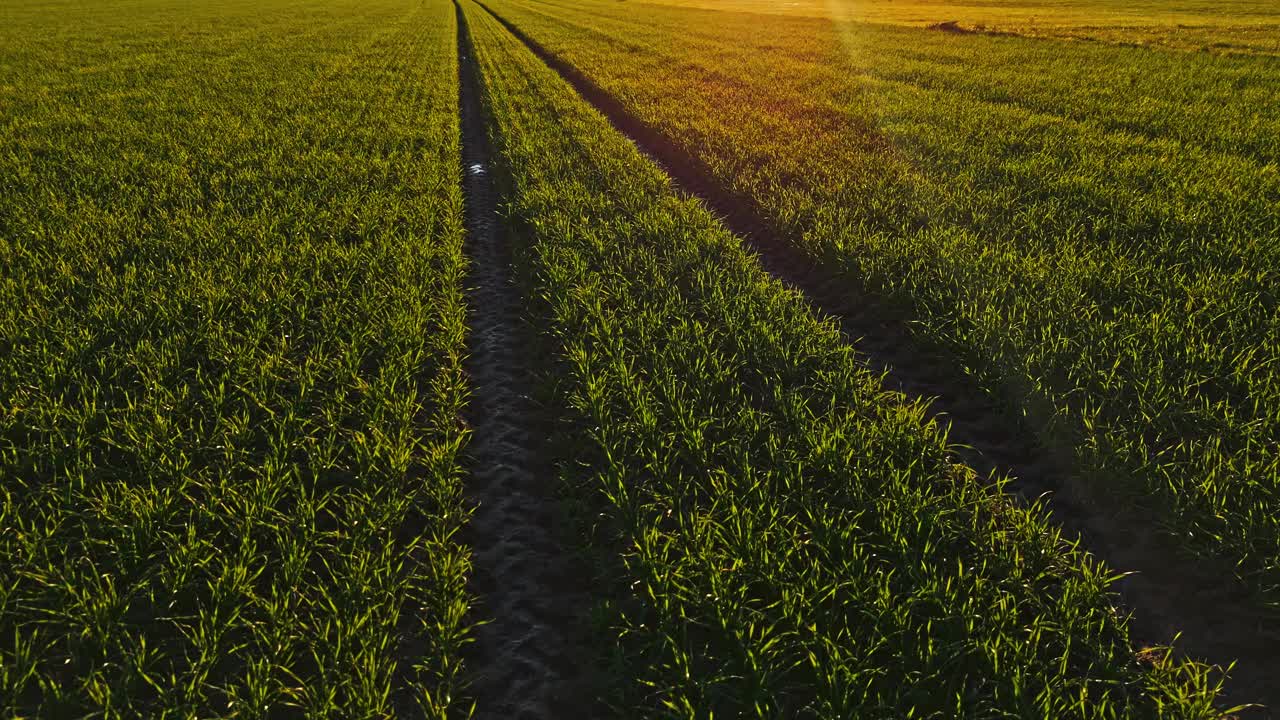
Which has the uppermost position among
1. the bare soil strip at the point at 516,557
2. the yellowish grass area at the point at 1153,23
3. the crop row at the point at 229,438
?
the yellowish grass area at the point at 1153,23

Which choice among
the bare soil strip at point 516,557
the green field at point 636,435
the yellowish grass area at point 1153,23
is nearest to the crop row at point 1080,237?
the green field at point 636,435

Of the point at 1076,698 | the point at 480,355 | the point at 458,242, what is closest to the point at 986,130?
the point at 458,242

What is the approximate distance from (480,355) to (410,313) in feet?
2.38

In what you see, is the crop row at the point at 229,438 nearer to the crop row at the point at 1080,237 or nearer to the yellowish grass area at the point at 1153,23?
the crop row at the point at 1080,237

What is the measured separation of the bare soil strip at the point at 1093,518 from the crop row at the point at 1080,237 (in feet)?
0.35

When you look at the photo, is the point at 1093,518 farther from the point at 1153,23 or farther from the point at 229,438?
the point at 1153,23

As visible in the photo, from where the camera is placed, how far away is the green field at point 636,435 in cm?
252

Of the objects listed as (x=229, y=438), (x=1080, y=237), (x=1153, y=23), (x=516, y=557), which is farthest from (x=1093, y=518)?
(x=1153, y=23)

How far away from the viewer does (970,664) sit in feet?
8.13

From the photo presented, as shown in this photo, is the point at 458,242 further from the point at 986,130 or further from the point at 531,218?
the point at 986,130

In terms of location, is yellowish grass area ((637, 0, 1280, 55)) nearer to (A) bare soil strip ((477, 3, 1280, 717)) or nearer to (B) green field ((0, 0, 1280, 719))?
(B) green field ((0, 0, 1280, 719))

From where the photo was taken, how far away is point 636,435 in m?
3.86

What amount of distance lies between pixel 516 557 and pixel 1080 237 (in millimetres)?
7021

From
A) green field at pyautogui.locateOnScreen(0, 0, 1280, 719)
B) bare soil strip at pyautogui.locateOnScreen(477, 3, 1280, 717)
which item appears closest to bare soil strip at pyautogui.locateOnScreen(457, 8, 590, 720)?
green field at pyautogui.locateOnScreen(0, 0, 1280, 719)
